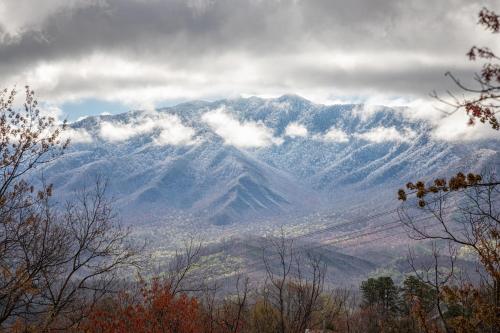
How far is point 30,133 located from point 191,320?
1389cm

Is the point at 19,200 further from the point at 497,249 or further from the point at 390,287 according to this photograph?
the point at 390,287

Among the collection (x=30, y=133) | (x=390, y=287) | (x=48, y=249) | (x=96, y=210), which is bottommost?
(x=390, y=287)

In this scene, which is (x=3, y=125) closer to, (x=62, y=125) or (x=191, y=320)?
(x=62, y=125)

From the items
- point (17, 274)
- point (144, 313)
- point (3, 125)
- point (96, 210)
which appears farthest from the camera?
point (144, 313)

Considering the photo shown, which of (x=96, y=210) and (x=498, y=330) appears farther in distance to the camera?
(x=96, y=210)

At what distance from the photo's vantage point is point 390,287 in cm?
8025

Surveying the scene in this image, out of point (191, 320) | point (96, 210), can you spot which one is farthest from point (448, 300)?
point (191, 320)

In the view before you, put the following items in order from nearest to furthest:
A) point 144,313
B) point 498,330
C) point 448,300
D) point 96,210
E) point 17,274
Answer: point 498,330 → point 448,300 → point 17,274 → point 96,210 → point 144,313

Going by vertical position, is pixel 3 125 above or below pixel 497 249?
above

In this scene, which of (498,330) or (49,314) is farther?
(49,314)

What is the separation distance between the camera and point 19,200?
20.9 m

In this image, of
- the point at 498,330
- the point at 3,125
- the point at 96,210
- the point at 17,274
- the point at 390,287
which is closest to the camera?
the point at 498,330

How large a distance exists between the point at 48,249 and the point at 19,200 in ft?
7.57

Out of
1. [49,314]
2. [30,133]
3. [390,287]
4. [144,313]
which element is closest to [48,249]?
[49,314]
